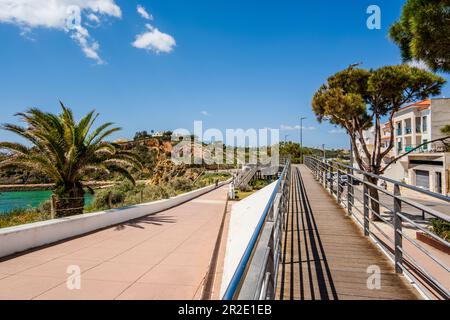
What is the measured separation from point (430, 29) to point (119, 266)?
8627 mm

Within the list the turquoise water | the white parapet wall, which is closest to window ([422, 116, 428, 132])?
the white parapet wall

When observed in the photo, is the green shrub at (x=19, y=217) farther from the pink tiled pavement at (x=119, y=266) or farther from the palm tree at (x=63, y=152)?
the pink tiled pavement at (x=119, y=266)

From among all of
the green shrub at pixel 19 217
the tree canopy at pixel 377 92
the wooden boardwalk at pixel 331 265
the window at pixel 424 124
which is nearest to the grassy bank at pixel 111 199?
the green shrub at pixel 19 217

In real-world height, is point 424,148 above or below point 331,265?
above

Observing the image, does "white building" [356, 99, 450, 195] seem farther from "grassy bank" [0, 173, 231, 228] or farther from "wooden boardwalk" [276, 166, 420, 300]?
"wooden boardwalk" [276, 166, 420, 300]

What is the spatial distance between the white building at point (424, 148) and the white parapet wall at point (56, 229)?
26707 millimetres

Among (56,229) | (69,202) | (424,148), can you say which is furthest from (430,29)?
(424,148)

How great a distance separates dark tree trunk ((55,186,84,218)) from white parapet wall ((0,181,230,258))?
0.77 metres

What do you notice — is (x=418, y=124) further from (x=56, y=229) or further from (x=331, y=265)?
(x=56, y=229)

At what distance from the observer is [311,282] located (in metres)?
3.21

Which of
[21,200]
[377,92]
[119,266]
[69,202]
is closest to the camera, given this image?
[119,266]

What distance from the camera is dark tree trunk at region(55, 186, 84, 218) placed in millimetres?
9180

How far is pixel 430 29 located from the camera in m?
6.68
